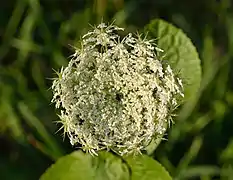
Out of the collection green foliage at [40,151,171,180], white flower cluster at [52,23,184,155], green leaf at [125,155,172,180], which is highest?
white flower cluster at [52,23,184,155]

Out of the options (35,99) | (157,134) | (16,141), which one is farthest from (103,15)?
(157,134)

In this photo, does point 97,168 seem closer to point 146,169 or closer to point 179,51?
point 146,169

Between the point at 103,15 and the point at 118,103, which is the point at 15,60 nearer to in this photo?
the point at 103,15

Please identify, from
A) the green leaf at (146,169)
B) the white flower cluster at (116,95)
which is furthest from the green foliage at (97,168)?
the white flower cluster at (116,95)

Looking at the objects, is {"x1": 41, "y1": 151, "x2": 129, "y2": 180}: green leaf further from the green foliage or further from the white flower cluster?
the white flower cluster

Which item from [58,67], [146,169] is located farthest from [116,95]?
[58,67]

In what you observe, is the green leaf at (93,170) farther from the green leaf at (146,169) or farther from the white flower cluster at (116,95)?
the white flower cluster at (116,95)

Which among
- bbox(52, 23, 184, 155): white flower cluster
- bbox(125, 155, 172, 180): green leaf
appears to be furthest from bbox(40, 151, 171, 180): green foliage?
bbox(52, 23, 184, 155): white flower cluster
